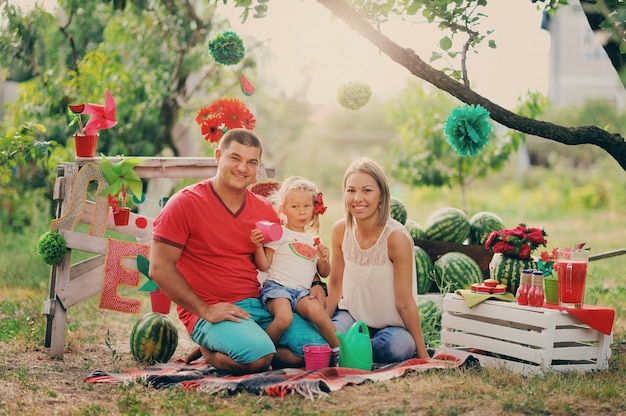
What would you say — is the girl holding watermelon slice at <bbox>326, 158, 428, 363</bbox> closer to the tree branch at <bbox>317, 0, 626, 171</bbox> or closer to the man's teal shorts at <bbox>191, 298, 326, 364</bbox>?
the man's teal shorts at <bbox>191, 298, 326, 364</bbox>

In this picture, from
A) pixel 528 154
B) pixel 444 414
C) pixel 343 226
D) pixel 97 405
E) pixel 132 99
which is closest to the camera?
pixel 444 414

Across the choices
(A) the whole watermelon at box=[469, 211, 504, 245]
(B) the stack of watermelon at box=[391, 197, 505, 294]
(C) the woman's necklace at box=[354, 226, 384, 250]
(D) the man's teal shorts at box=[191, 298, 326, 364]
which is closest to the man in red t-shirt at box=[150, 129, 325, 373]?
(D) the man's teal shorts at box=[191, 298, 326, 364]

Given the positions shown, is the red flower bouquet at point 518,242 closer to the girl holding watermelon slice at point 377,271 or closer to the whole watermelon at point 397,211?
the girl holding watermelon slice at point 377,271

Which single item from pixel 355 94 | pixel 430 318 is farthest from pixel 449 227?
pixel 355 94

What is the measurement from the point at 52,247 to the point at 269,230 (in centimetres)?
141

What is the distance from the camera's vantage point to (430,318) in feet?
17.9

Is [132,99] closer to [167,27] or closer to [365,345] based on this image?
[167,27]

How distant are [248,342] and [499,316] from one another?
1.47 meters

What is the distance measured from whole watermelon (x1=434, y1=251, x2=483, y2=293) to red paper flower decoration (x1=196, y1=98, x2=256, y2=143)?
180cm

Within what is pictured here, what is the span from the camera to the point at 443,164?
8922 mm

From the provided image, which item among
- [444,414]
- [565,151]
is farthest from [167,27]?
[565,151]

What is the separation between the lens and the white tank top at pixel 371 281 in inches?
181

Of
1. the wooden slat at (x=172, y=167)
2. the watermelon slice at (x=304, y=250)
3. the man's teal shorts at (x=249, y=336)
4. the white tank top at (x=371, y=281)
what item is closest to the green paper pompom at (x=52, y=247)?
the wooden slat at (x=172, y=167)

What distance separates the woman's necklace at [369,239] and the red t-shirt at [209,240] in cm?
66
